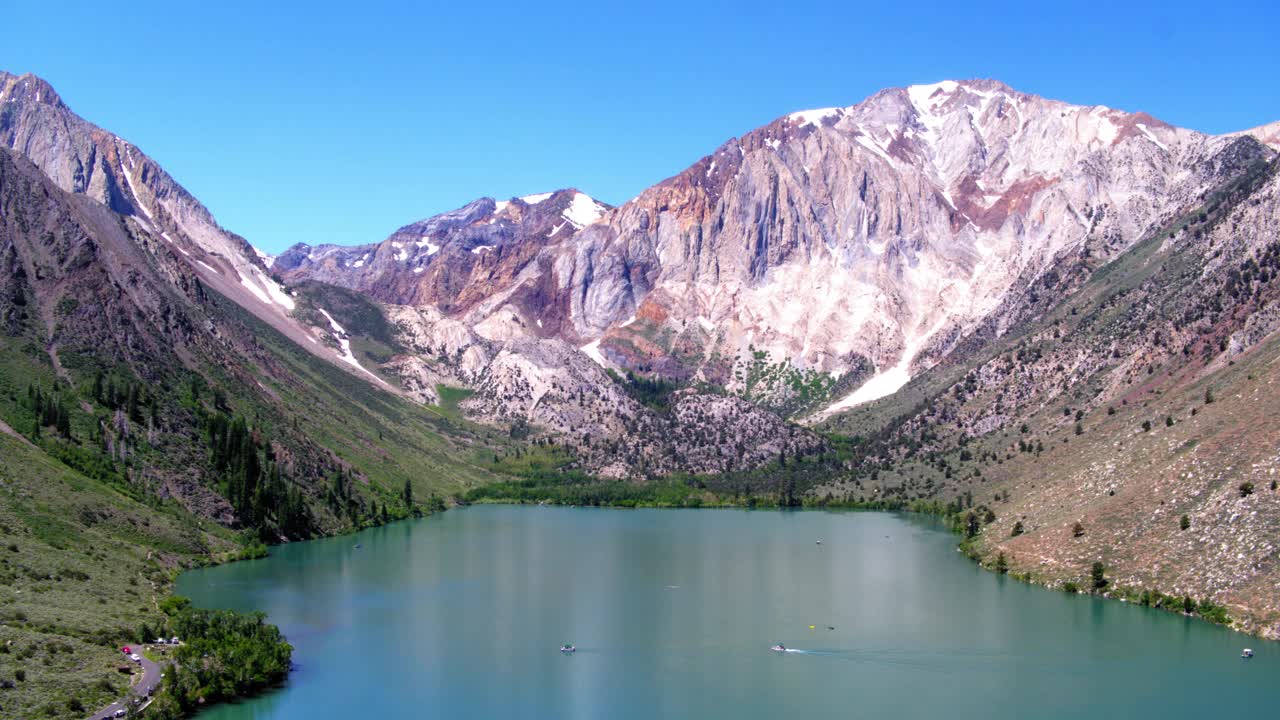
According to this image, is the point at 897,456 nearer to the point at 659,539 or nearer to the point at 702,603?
the point at 659,539

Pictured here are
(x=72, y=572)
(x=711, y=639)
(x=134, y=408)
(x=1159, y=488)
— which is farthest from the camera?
(x=134, y=408)

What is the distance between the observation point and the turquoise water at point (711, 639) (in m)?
62.5

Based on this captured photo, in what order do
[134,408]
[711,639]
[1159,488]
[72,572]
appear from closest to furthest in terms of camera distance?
[72,572]
[711,639]
[1159,488]
[134,408]

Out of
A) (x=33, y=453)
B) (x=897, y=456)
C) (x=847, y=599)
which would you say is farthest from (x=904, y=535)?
(x=33, y=453)

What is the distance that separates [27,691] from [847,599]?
205 feet

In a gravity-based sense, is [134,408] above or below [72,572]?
above

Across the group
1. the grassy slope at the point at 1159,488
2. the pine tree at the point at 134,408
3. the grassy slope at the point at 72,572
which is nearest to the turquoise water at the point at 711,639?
the grassy slope at the point at 1159,488

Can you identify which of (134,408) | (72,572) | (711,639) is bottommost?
(711,639)

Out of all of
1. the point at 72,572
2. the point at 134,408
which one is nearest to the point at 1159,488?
the point at 72,572

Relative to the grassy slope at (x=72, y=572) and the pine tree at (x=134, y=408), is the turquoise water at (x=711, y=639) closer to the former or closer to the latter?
the grassy slope at (x=72, y=572)

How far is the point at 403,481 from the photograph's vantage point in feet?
583

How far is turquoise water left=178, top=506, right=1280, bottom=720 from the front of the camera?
6250 centimetres

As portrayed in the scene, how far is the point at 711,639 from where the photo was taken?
259ft

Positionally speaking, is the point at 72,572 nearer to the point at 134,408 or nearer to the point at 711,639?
the point at 134,408
